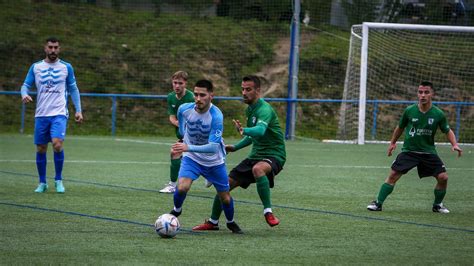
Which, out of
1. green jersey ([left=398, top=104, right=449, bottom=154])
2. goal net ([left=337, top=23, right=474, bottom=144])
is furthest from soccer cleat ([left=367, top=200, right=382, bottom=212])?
goal net ([left=337, top=23, right=474, bottom=144])

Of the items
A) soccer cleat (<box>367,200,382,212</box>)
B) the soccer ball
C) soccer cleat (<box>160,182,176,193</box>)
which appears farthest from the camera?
soccer cleat (<box>160,182,176,193</box>)

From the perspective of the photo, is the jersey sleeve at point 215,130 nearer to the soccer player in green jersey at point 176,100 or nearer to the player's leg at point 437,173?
the player's leg at point 437,173

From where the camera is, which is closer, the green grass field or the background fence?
the green grass field

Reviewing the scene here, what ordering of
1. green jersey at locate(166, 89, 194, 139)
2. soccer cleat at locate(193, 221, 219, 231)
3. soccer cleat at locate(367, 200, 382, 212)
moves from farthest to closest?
green jersey at locate(166, 89, 194, 139) → soccer cleat at locate(367, 200, 382, 212) → soccer cleat at locate(193, 221, 219, 231)

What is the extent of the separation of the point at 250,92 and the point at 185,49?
946 inches

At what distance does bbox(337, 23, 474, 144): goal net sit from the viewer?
25.8 m

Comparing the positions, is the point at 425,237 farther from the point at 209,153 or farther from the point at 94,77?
the point at 94,77

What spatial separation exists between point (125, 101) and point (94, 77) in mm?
1461

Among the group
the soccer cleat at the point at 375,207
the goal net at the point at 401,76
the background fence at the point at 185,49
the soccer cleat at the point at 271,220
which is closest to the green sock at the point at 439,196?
the soccer cleat at the point at 375,207

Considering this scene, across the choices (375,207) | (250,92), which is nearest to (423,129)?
(375,207)

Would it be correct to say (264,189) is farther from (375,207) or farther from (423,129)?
(423,129)

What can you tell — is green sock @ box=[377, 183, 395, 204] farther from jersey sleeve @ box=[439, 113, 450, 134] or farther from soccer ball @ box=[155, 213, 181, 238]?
soccer ball @ box=[155, 213, 181, 238]

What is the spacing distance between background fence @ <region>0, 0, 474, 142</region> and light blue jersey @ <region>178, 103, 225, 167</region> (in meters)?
18.7

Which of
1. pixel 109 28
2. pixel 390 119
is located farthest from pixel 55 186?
pixel 109 28
